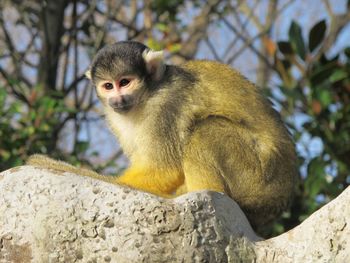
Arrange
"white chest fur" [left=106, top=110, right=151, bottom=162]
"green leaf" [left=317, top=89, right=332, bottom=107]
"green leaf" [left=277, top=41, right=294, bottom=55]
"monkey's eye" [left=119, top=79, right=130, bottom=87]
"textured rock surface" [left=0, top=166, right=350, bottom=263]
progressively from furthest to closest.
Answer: "green leaf" [left=277, top=41, right=294, bottom=55] < "green leaf" [left=317, top=89, right=332, bottom=107] < "monkey's eye" [left=119, top=79, right=130, bottom=87] < "white chest fur" [left=106, top=110, right=151, bottom=162] < "textured rock surface" [left=0, top=166, right=350, bottom=263]

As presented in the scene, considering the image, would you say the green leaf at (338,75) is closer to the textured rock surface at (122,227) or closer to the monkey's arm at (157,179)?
the monkey's arm at (157,179)

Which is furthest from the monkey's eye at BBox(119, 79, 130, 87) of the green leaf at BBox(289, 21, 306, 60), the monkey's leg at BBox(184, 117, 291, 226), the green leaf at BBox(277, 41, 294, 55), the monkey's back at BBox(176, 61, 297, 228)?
the green leaf at BBox(277, 41, 294, 55)

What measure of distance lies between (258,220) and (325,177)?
1.99 m

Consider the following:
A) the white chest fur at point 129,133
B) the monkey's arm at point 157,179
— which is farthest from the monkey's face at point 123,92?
the monkey's arm at point 157,179

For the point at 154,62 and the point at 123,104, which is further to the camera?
the point at 154,62

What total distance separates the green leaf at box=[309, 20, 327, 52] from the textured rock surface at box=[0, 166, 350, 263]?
4015mm

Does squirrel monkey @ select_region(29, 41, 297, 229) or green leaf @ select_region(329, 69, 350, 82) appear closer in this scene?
squirrel monkey @ select_region(29, 41, 297, 229)

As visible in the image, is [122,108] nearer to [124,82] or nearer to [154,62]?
[124,82]

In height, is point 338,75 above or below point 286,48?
below

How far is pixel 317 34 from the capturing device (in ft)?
24.0

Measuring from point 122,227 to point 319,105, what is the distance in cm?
437

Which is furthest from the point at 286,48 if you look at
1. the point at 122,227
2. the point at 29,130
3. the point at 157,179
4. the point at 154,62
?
the point at 122,227

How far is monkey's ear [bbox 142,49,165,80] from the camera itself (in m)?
5.23

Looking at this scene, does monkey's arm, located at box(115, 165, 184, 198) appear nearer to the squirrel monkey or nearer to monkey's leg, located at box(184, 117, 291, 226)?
the squirrel monkey
